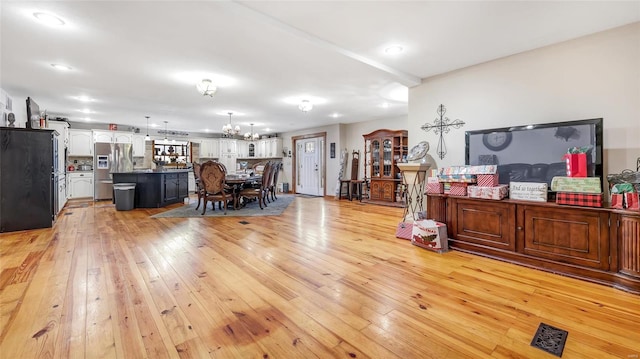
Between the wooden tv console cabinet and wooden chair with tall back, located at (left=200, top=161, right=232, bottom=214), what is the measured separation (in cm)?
423

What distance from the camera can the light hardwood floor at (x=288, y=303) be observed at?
4.71ft

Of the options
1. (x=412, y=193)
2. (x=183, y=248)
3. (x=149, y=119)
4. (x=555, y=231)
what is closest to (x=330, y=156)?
(x=412, y=193)

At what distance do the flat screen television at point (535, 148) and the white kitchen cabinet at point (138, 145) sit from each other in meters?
9.58

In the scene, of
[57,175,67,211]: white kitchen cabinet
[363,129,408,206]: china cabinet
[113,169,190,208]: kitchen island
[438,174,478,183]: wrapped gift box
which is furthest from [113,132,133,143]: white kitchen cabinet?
[438,174,478,183]: wrapped gift box

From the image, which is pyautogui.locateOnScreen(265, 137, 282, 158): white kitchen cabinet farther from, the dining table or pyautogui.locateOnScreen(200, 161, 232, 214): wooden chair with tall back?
pyautogui.locateOnScreen(200, 161, 232, 214): wooden chair with tall back

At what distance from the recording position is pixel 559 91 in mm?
2834

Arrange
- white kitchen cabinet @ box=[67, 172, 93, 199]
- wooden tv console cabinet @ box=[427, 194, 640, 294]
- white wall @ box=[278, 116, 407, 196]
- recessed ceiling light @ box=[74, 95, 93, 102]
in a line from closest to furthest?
wooden tv console cabinet @ box=[427, 194, 640, 294] → recessed ceiling light @ box=[74, 95, 93, 102] → white kitchen cabinet @ box=[67, 172, 93, 199] → white wall @ box=[278, 116, 407, 196]

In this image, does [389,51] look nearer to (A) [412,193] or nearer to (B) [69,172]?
(A) [412,193]

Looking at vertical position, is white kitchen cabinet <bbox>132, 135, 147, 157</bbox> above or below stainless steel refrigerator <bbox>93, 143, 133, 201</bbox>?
above

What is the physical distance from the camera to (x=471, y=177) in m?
3.03

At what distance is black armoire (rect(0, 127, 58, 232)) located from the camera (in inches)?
152

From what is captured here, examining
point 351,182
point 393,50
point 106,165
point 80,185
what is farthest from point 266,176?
point 80,185

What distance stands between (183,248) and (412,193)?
3.31 m

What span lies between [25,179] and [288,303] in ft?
15.9
